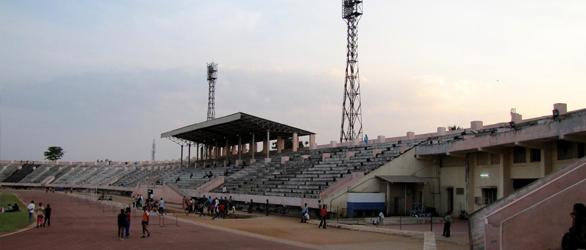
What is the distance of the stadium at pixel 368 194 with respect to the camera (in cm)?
1870

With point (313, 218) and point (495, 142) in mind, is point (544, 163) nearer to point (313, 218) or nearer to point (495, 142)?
point (495, 142)

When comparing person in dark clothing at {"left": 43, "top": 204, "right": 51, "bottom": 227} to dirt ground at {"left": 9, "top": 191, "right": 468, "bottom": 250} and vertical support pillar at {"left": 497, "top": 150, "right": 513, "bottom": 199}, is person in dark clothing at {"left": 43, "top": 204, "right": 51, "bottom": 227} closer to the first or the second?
dirt ground at {"left": 9, "top": 191, "right": 468, "bottom": 250}

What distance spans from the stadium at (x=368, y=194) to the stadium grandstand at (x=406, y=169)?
82mm

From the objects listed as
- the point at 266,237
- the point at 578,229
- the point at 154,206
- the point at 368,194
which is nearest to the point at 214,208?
the point at 154,206

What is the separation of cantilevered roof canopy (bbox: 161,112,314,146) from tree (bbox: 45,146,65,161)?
111815 millimetres

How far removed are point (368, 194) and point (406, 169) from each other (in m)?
3.54

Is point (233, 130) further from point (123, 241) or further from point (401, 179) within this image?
point (123, 241)

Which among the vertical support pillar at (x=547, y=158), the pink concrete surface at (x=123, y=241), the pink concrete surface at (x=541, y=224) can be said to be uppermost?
the vertical support pillar at (x=547, y=158)

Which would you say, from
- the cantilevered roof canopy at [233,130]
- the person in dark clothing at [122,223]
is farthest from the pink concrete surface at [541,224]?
the cantilevered roof canopy at [233,130]

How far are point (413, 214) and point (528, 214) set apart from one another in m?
20.5

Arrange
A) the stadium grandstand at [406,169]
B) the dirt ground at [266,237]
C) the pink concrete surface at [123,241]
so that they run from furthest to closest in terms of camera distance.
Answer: the stadium grandstand at [406,169]
the dirt ground at [266,237]
the pink concrete surface at [123,241]

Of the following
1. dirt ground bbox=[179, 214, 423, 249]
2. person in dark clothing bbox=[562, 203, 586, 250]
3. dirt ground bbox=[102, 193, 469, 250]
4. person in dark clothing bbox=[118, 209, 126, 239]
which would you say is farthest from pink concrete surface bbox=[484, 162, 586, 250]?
person in dark clothing bbox=[118, 209, 126, 239]

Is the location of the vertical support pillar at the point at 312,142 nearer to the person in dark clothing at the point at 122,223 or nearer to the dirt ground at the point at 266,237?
the dirt ground at the point at 266,237

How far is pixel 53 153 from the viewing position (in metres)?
181
